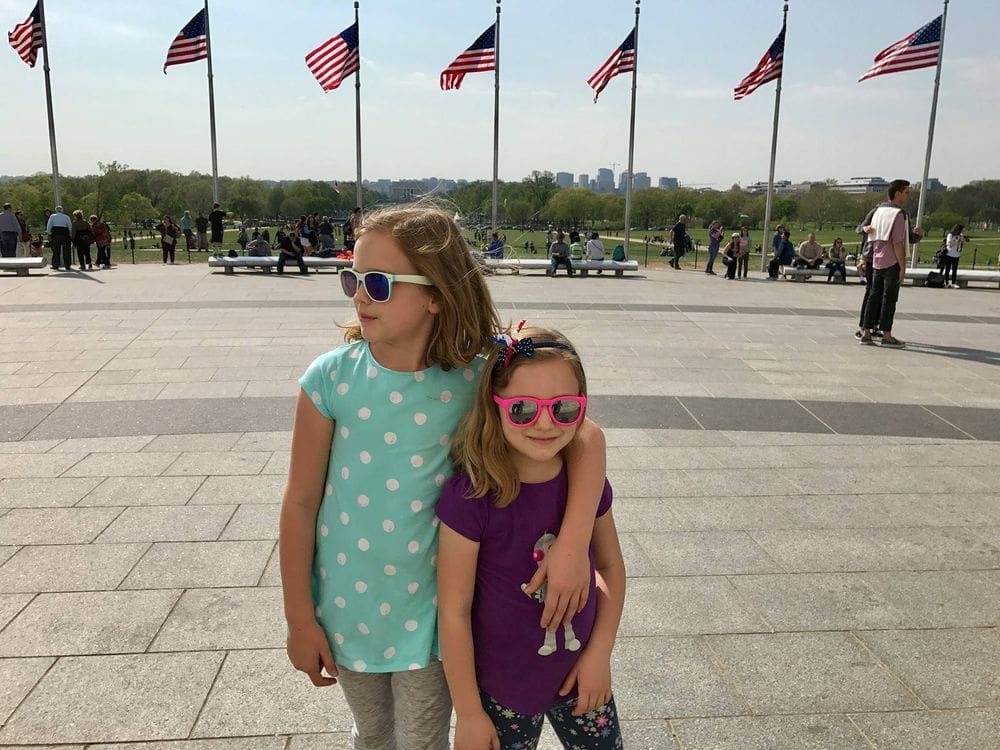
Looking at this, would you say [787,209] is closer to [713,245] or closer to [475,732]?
→ [713,245]

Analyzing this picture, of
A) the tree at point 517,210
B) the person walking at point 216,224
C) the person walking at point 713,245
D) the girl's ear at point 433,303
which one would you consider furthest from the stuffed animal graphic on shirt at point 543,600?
the tree at point 517,210

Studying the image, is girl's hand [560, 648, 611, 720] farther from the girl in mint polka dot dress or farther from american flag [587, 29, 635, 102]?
american flag [587, 29, 635, 102]

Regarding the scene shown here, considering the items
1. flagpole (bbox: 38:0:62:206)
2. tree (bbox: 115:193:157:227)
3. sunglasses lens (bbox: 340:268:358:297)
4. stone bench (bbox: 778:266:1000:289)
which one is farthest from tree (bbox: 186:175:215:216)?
sunglasses lens (bbox: 340:268:358:297)

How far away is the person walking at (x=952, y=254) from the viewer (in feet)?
56.2

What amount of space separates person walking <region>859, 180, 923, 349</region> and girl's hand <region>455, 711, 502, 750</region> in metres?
8.82

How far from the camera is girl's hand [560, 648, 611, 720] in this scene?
5.53 feet

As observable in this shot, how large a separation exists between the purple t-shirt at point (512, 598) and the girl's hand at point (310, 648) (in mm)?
340

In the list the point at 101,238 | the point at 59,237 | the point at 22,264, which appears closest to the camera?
the point at 22,264

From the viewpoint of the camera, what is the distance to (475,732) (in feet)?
5.41

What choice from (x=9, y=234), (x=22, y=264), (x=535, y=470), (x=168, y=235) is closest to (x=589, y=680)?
Answer: (x=535, y=470)

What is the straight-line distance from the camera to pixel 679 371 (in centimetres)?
803

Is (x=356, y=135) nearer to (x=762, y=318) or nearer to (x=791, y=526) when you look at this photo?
(x=762, y=318)

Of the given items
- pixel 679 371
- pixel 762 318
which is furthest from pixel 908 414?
pixel 762 318

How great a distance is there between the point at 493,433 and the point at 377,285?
Answer: 384 millimetres
